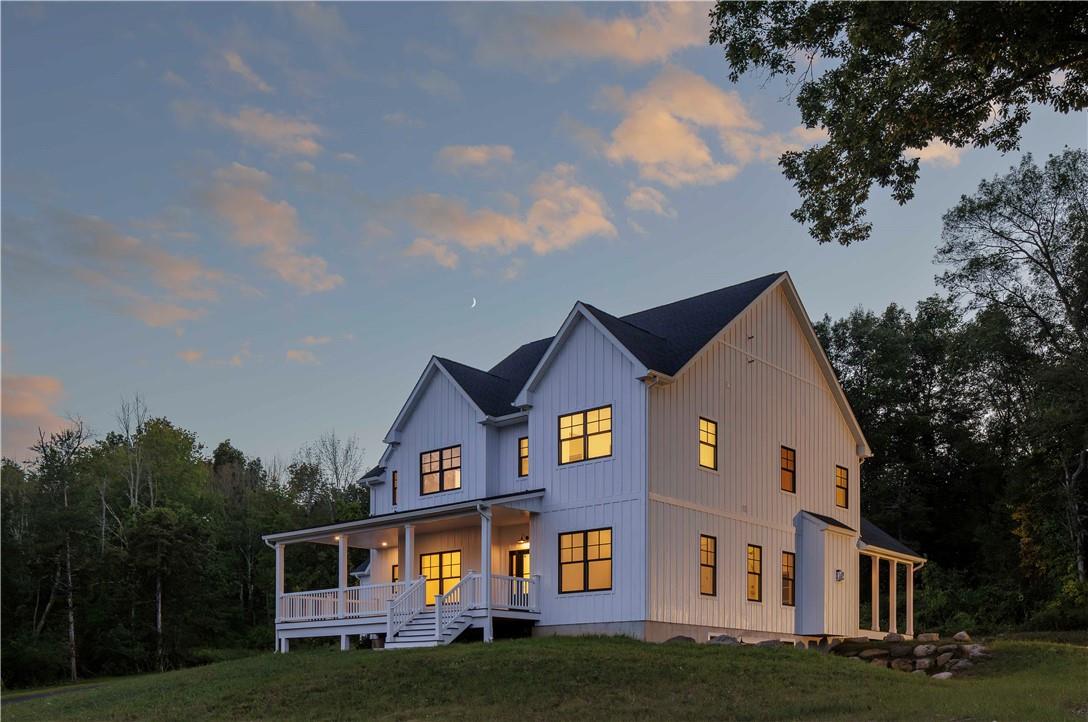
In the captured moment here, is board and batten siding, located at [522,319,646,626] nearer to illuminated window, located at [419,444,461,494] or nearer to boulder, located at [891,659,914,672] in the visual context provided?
illuminated window, located at [419,444,461,494]

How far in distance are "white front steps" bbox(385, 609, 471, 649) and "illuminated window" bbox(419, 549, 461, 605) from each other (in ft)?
10.6

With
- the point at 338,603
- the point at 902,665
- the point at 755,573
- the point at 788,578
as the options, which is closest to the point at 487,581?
the point at 338,603

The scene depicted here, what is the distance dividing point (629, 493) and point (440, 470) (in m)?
7.87

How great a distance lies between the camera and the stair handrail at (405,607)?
27.4 metres

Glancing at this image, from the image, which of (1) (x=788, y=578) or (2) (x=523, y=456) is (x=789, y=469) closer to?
(1) (x=788, y=578)

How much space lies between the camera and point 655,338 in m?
28.7

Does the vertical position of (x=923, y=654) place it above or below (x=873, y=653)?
above

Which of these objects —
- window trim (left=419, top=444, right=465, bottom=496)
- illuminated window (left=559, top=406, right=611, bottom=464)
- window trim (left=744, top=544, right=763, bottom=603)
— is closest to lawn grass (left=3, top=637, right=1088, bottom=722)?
window trim (left=744, top=544, right=763, bottom=603)

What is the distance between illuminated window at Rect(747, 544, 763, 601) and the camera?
2884 cm

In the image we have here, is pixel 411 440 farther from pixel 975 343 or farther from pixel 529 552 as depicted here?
pixel 975 343

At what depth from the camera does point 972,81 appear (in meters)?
15.9

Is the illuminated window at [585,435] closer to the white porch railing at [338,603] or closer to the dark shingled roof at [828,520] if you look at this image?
the white porch railing at [338,603]

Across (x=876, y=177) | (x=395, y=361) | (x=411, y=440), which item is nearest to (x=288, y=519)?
(x=395, y=361)

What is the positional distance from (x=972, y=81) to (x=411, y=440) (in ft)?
68.9
